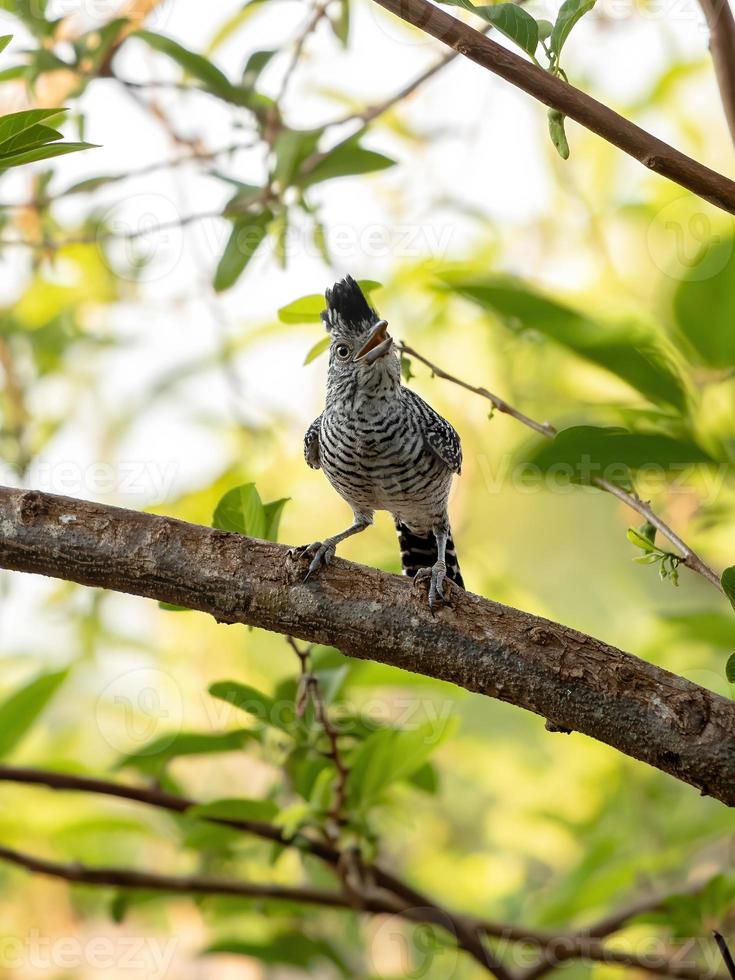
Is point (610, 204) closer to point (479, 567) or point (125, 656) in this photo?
point (479, 567)

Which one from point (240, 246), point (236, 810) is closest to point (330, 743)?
point (236, 810)

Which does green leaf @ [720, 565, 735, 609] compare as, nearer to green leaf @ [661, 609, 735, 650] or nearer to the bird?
green leaf @ [661, 609, 735, 650]

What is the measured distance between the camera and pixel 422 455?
7.64 feet

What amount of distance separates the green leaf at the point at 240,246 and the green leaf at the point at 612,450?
1.04 meters

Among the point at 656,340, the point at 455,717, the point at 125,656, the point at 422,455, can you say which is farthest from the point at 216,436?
the point at 656,340

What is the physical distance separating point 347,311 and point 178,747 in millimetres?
960

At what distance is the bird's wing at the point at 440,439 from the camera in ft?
7.61

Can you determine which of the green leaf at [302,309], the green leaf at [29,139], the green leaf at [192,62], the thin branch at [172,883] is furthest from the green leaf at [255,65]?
the thin branch at [172,883]

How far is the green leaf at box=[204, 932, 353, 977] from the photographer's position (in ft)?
6.80

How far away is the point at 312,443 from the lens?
8.12 feet

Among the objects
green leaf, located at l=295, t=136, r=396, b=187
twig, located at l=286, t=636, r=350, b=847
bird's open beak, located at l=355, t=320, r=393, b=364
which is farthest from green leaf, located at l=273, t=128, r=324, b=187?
twig, located at l=286, t=636, r=350, b=847

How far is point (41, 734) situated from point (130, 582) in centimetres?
237

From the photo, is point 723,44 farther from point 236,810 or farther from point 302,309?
point 236,810

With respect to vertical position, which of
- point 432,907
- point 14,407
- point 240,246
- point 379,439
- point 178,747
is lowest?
point 432,907
